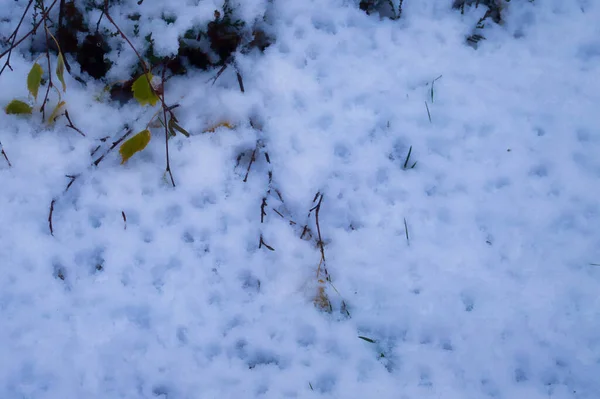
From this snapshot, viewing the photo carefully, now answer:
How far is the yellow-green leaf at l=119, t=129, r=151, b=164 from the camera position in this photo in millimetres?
1584

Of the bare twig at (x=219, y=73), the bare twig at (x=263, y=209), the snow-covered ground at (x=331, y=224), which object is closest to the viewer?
the snow-covered ground at (x=331, y=224)

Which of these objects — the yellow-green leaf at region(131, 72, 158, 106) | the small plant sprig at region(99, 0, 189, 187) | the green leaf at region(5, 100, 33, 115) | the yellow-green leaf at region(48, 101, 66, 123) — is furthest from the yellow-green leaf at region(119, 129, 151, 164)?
the green leaf at region(5, 100, 33, 115)

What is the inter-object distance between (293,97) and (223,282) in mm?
699

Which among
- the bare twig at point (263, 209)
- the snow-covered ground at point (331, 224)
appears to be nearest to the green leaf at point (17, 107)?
the snow-covered ground at point (331, 224)

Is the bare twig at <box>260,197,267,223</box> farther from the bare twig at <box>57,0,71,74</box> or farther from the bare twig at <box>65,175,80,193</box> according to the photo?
the bare twig at <box>57,0,71,74</box>

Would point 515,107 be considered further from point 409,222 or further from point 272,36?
point 272,36

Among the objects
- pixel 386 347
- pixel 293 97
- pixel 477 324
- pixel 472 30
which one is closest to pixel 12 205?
pixel 293 97

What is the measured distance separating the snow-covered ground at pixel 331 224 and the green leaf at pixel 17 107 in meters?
0.04

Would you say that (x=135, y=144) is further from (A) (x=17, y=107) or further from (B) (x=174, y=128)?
(A) (x=17, y=107)

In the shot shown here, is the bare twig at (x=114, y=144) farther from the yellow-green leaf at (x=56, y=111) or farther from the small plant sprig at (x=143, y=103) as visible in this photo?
the yellow-green leaf at (x=56, y=111)

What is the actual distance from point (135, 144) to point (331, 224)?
69 cm

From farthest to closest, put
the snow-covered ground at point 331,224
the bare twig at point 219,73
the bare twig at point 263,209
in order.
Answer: the bare twig at point 219,73, the bare twig at point 263,209, the snow-covered ground at point 331,224

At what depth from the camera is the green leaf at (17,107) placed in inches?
65.7

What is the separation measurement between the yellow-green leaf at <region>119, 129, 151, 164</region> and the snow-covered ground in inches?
4.7
